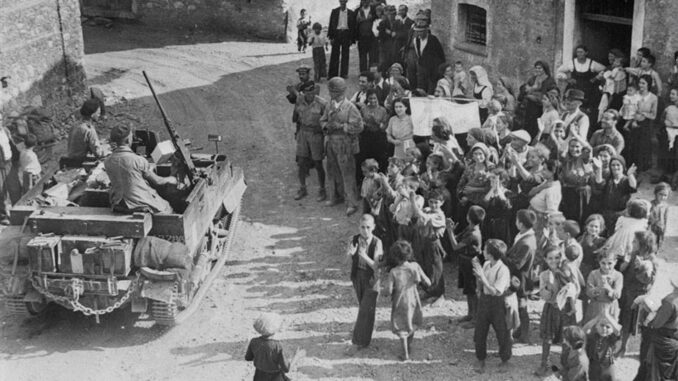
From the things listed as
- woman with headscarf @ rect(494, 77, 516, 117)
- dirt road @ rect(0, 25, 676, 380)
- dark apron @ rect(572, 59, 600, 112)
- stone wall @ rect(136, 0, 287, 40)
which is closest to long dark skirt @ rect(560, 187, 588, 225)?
dirt road @ rect(0, 25, 676, 380)

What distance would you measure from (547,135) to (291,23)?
36.7 ft

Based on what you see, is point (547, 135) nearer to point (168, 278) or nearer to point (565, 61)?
point (565, 61)

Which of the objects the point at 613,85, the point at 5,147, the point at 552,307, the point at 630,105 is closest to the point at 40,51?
the point at 5,147

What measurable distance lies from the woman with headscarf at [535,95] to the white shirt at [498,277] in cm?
521

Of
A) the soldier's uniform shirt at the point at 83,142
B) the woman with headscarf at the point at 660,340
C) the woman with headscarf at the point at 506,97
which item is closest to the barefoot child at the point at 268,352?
the woman with headscarf at the point at 660,340

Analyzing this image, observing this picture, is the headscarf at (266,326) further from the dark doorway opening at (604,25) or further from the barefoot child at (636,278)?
the dark doorway opening at (604,25)

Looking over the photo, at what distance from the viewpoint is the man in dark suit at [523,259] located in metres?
10.7

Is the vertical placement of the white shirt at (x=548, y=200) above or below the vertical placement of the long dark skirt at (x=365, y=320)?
above

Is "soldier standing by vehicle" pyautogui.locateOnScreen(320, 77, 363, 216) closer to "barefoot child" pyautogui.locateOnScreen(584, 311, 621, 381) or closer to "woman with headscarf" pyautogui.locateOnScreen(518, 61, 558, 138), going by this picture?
"woman with headscarf" pyautogui.locateOnScreen(518, 61, 558, 138)

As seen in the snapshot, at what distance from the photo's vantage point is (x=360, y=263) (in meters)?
10.8

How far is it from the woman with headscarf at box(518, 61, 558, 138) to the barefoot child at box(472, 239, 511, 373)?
5.15m

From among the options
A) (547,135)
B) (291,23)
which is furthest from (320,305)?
(291,23)

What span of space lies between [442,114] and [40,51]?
8.81 metres

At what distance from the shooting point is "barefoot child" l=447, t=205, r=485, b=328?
1098 cm
